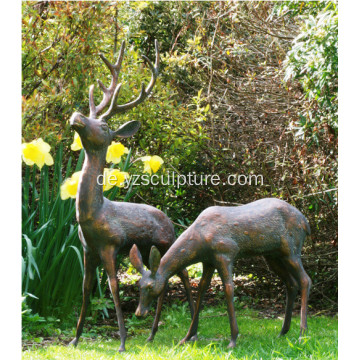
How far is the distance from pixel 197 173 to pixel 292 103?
155 centimetres

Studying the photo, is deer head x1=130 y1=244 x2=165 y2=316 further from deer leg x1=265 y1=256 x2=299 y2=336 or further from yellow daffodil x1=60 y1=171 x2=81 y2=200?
deer leg x1=265 y1=256 x2=299 y2=336

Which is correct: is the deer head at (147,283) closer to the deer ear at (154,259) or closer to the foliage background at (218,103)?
the deer ear at (154,259)

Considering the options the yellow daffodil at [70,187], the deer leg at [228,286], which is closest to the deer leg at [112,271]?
the yellow daffodil at [70,187]

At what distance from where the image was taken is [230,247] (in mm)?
3959

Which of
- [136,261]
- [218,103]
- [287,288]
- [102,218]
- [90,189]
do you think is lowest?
[287,288]

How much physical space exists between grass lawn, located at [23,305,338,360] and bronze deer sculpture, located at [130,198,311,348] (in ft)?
0.59

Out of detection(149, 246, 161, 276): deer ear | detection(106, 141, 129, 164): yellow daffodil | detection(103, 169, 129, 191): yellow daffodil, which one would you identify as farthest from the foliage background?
detection(149, 246, 161, 276): deer ear

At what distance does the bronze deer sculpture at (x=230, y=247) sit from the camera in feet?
12.8

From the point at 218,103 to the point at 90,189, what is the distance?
116 inches

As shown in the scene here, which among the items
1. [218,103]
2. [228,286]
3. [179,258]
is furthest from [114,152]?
[218,103]

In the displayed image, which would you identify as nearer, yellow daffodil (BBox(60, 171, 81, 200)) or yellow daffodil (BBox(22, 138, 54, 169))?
yellow daffodil (BBox(22, 138, 54, 169))

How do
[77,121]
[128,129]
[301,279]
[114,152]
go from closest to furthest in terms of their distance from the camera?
[77,121] → [301,279] → [128,129] → [114,152]

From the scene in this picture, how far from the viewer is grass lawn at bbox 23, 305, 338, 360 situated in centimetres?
379

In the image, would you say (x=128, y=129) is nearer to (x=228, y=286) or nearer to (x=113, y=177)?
(x=113, y=177)
